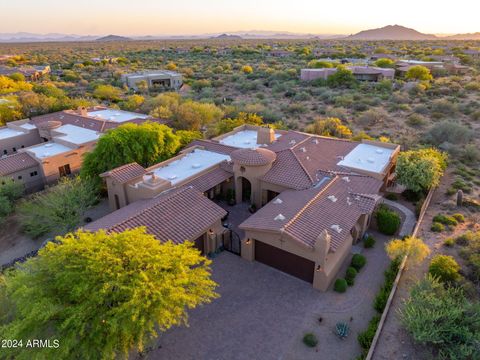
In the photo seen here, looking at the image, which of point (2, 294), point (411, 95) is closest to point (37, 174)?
point (2, 294)

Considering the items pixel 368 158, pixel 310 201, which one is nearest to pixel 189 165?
pixel 310 201

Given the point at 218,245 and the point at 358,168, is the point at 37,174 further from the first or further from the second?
the point at 358,168

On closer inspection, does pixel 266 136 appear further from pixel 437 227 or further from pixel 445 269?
pixel 445 269

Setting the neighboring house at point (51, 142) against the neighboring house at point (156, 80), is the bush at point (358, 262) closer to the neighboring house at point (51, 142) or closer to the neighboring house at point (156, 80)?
the neighboring house at point (51, 142)

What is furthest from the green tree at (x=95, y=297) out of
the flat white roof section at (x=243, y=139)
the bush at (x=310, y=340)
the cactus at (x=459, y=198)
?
the cactus at (x=459, y=198)

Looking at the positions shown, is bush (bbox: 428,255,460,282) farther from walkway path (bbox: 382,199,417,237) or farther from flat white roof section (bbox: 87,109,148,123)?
flat white roof section (bbox: 87,109,148,123)
